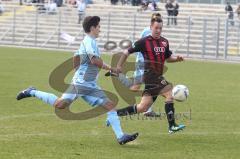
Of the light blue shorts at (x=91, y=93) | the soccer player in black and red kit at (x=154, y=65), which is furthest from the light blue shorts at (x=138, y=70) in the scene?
the light blue shorts at (x=91, y=93)

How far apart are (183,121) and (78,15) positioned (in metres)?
29.5

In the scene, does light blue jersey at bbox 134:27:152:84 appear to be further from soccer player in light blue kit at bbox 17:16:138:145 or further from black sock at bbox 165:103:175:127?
soccer player in light blue kit at bbox 17:16:138:145

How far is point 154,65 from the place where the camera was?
1097cm

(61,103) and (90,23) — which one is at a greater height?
(90,23)

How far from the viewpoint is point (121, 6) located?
44.5 metres

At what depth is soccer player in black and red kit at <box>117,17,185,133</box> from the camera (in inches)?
425

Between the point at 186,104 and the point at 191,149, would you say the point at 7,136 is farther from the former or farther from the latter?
the point at 186,104

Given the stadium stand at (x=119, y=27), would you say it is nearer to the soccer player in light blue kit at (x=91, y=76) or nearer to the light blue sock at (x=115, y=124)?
the soccer player in light blue kit at (x=91, y=76)

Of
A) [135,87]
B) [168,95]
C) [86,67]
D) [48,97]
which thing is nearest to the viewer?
[86,67]

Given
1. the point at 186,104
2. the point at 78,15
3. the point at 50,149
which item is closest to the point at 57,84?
the point at 186,104

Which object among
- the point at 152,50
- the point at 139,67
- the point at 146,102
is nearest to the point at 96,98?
the point at 146,102

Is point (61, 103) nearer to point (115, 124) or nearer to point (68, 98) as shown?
point (68, 98)

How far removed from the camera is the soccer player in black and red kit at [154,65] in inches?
425

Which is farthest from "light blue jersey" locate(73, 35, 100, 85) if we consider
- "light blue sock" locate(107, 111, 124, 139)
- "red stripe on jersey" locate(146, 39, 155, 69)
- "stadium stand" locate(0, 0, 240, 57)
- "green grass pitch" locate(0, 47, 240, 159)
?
"stadium stand" locate(0, 0, 240, 57)
